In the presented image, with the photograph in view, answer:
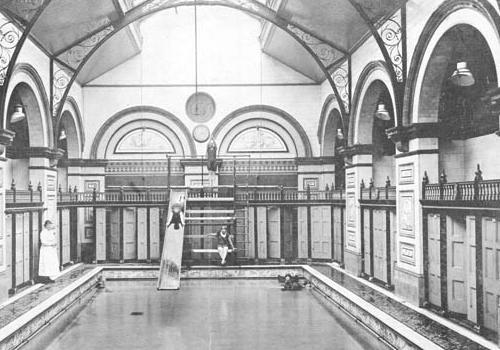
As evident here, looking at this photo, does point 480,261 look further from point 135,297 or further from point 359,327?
point 135,297

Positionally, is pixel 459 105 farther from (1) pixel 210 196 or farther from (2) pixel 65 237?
(2) pixel 65 237

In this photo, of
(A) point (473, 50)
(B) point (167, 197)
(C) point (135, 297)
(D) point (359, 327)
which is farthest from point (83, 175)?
(A) point (473, 50)

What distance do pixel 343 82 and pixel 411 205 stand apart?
5.07 meters

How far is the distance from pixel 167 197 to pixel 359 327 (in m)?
9.02

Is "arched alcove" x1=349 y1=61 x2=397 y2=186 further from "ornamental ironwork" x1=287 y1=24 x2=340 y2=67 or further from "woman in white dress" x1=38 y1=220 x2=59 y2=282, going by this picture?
"woman in white dress" x1=38 y1=220 x2=59 y2=282

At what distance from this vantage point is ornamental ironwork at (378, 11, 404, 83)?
34.4 feet

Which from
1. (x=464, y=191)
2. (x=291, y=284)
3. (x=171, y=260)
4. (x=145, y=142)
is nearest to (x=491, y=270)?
(x=464, y=191)

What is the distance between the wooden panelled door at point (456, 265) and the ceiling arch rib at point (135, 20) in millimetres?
5648

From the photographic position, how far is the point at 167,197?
17.2m

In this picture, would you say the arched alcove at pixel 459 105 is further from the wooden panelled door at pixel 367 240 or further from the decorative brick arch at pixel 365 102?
the wooden panelled door at pixel 367 240

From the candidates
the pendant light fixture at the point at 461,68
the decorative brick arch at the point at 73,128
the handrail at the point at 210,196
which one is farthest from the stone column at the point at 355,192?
the decorative brick arch at the point at 73,128

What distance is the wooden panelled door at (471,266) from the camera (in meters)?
8.55

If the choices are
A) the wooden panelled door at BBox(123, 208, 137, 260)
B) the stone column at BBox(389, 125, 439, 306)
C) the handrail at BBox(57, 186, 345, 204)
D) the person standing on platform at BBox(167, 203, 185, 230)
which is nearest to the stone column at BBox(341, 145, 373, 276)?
the handrail at BBox(57, 186, 345, 204)

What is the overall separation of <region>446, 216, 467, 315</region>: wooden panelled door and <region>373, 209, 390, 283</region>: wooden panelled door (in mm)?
2965
